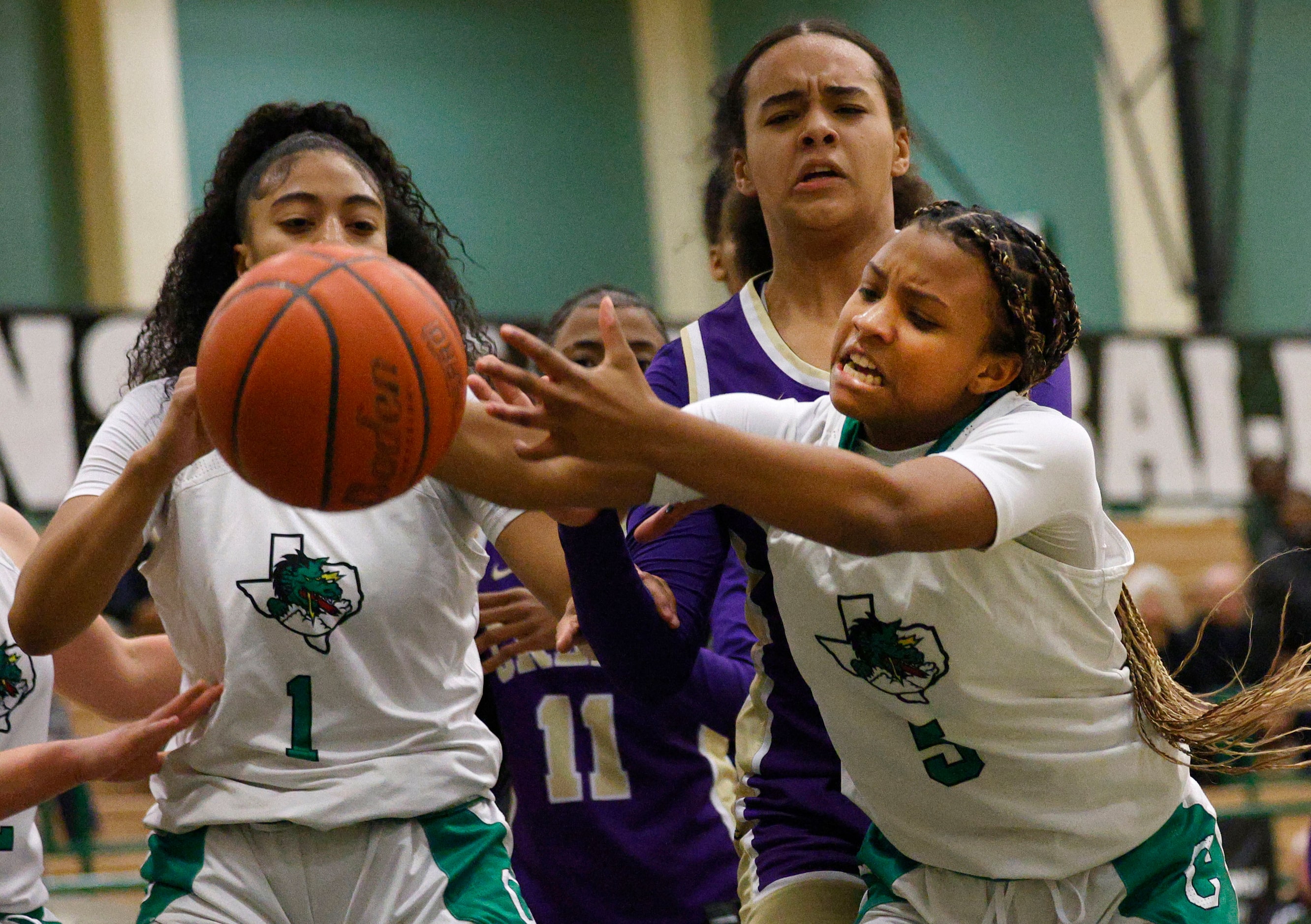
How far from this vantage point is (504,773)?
441 cm

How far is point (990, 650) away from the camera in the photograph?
2531 mm

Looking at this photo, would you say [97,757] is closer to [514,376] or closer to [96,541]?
[96,541]

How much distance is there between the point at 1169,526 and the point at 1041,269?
11.0 meters

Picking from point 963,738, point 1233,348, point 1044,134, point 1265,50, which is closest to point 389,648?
point 963,738

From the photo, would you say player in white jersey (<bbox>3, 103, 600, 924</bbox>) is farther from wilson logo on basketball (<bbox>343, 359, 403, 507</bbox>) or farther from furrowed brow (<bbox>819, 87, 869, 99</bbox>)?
furrowed brow (<bbox>819, 87, 869, 99</bbox>)

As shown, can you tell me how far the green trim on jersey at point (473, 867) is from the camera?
109 inches

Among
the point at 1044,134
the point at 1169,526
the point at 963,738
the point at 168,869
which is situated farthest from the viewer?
the point at 1044,134

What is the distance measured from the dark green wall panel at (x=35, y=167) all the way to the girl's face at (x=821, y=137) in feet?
32.5

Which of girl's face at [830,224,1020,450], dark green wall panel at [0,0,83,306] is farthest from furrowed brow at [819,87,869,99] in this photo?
dark green wall panel at [0,0,83,306]

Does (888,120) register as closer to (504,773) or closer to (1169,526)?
(504,773)

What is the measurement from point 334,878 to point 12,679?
3.21 feet

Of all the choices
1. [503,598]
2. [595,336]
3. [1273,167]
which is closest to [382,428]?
[503,598]

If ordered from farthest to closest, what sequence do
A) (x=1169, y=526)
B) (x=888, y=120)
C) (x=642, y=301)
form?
(x=1169, y=526) → (x=642, y=301) → (x=888, y=120)

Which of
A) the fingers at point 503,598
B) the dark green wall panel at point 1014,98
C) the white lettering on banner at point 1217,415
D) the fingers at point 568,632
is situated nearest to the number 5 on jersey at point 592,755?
the fingers at point 503,598
